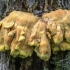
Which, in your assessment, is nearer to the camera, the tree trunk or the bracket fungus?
the bracket fungus

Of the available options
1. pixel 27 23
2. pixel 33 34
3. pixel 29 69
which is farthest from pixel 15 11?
pixel 29 69

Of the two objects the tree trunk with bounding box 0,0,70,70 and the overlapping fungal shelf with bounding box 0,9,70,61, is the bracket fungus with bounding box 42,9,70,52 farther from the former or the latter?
the tree trunk with bounding box 0,0,70,70

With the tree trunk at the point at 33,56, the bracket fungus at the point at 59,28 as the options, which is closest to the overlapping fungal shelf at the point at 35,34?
the bracket fungus at the point at 59,28

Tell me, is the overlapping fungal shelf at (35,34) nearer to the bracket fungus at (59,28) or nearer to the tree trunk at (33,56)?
the bracket fungus at (59,28)

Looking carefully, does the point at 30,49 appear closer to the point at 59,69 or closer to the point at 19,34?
the point at 19,34

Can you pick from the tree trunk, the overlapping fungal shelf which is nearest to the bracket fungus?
the overlapping fungal shelf
